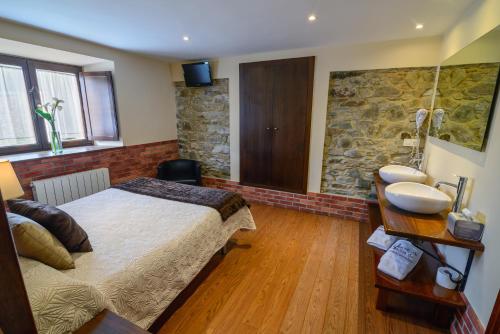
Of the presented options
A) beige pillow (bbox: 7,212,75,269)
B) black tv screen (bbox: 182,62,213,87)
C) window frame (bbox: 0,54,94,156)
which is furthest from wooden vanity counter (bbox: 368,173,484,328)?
window frame (bbox: 0,54,94,156)

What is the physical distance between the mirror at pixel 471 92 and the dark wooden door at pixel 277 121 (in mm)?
1492

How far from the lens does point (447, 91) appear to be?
2078 millimetres

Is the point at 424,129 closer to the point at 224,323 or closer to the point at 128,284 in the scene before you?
the point at 224,323

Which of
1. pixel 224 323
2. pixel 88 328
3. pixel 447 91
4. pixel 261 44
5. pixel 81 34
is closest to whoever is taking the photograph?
pixel 88 328

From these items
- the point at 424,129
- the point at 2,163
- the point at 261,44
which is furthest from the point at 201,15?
the point at 424,129

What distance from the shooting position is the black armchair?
376 cm

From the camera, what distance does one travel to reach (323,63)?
3.03 metres

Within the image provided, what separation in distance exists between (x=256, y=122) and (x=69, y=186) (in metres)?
2.59

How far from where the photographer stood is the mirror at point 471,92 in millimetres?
1397

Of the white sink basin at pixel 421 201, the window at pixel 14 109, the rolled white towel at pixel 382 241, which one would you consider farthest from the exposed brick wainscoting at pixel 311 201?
the window at pixel 14 109

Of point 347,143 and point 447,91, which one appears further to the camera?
point 347,143

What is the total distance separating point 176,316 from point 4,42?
305 cm

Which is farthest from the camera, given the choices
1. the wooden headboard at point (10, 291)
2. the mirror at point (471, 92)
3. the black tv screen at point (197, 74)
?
the black tv screen at point (197, 74)

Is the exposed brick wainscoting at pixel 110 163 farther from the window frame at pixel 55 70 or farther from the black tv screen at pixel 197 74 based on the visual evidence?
the black tv screen at pixel 197 74
